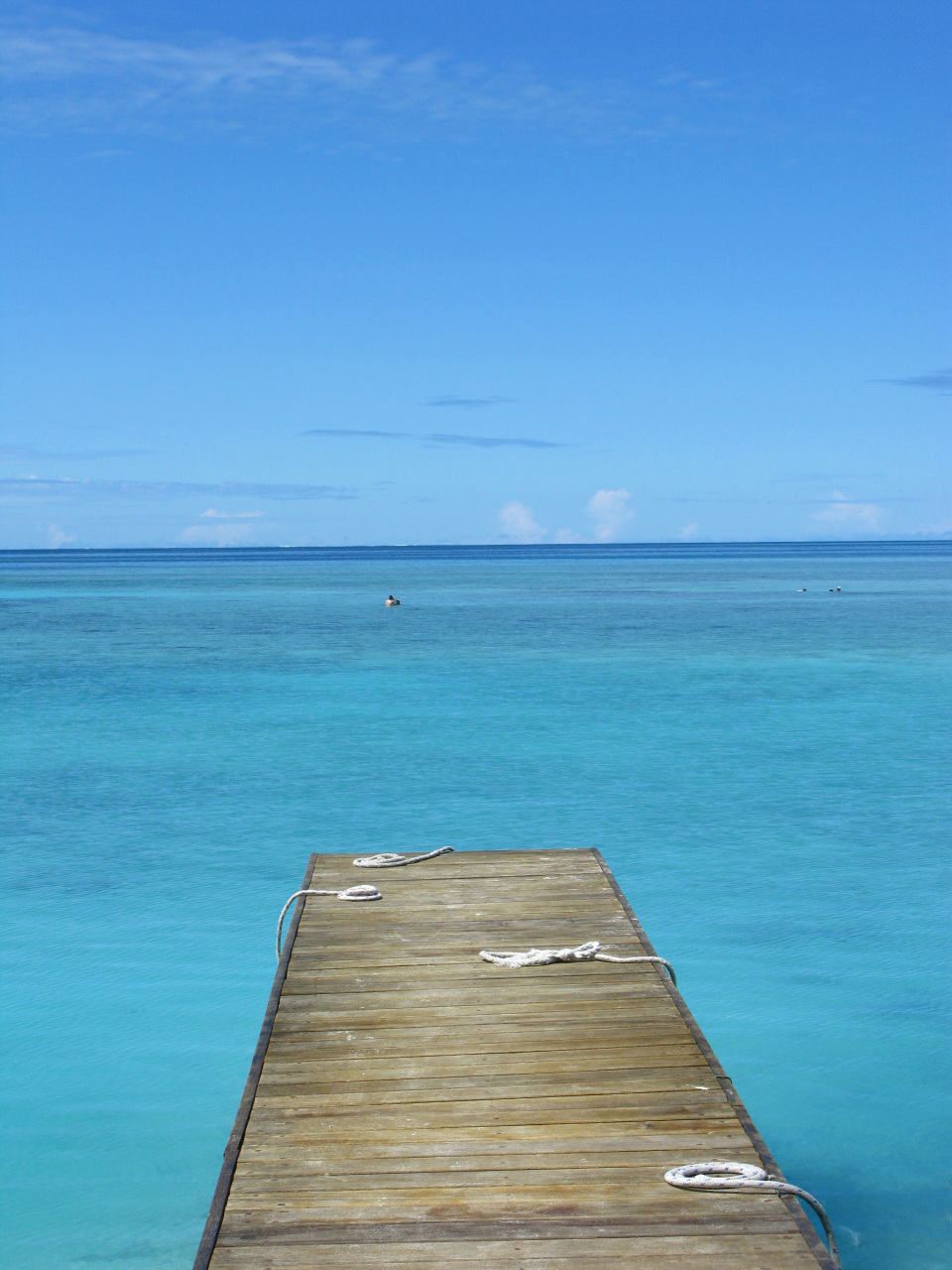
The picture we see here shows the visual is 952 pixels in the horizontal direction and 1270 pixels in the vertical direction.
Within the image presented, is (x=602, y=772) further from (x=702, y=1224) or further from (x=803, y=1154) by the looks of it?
(x=702, y=1224)

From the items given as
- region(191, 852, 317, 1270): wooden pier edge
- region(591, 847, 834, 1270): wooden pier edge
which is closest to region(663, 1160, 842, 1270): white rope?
region(591, 847, 834, 1270): wooden pier edge

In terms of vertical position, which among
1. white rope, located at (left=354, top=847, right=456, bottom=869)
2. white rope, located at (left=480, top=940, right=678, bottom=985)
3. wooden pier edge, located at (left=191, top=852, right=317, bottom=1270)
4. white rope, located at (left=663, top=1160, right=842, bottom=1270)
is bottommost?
white rope, located at (left=663, top=1160, right=842, bottom=1270)

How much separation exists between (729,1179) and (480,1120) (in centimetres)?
116

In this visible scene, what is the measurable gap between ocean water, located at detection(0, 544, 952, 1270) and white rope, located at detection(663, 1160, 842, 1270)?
8.76 feet

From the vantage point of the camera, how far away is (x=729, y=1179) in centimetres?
441

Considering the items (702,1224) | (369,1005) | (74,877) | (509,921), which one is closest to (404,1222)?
(702,1224)

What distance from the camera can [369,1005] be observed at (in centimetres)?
638

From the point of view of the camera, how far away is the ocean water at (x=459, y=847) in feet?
25.3

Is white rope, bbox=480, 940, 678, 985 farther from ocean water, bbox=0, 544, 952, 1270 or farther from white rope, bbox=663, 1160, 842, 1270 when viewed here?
white rope, bbox=663, 1160, 842, 1270

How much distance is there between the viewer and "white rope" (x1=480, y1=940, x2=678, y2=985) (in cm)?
692

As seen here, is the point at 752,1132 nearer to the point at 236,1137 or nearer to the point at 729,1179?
the point at 729,1179

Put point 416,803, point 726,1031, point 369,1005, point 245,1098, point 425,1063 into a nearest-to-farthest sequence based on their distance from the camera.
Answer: point 245,1098
point 425,1063
point 369,1005
point 726,1031
point 416,803

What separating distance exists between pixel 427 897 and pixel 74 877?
22.4 feet

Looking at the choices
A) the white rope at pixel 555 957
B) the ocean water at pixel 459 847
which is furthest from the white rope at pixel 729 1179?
the ocean water at pixel 459 847
